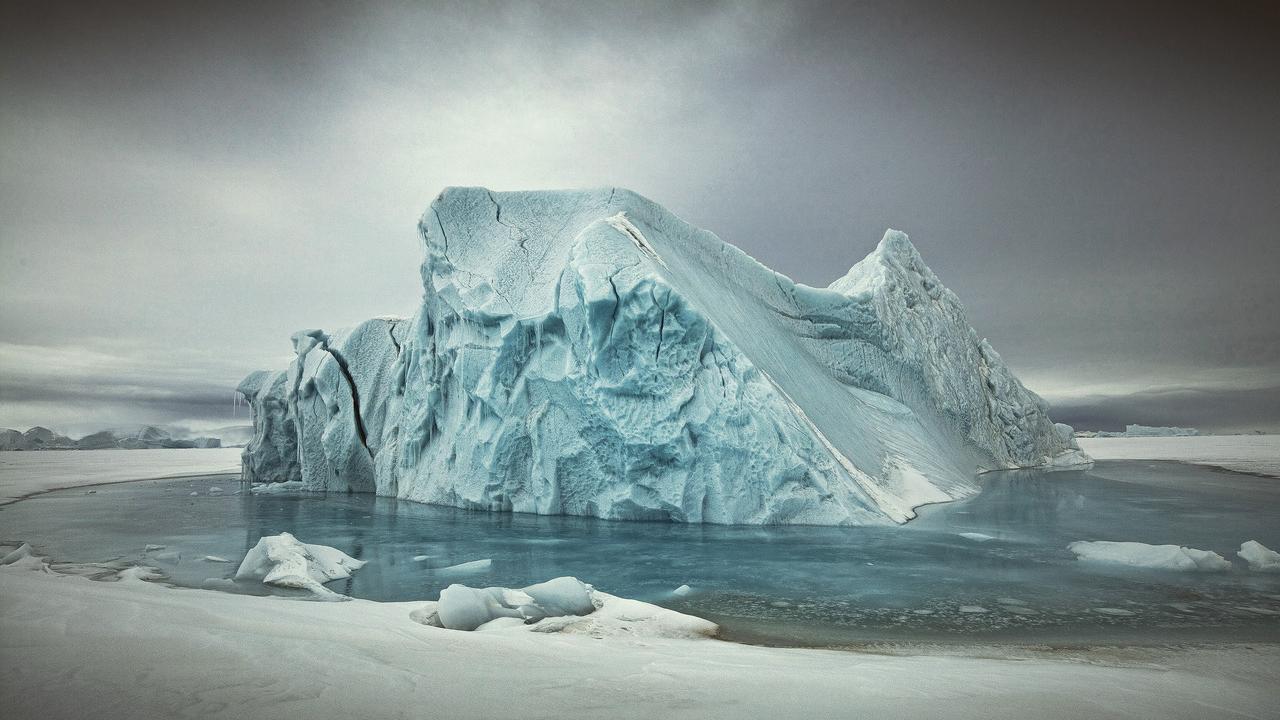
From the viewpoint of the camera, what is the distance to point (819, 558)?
673 centimetres

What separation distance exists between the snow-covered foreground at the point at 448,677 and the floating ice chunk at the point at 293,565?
7.26 feet

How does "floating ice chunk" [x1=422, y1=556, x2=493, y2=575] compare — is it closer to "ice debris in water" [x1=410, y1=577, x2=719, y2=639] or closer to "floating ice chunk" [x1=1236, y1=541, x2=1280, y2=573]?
"ice debris in water" [x1=410, y1=577, x2=719, y2=639]

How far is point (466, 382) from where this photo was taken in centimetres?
1239

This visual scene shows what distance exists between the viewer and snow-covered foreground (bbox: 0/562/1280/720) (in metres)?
1.79

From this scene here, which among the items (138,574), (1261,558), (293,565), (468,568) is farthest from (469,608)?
(1261,558)

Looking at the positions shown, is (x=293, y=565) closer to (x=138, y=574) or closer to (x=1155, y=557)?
(x=138, y=574)

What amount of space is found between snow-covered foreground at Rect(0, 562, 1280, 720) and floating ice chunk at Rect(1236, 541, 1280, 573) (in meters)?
3.88

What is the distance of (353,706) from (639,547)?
6042 mm

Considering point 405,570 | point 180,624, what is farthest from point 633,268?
point 180,624

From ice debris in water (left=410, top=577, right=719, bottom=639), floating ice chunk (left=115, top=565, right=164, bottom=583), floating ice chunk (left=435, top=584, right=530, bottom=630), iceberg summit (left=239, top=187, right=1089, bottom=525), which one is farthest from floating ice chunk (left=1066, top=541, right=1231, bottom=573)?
floating ice chunk (left=115, top=565, right=164, bottom=583)

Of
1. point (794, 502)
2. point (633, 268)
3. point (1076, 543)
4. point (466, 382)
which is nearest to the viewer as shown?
point (1076, 543)

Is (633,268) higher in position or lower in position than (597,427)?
higher

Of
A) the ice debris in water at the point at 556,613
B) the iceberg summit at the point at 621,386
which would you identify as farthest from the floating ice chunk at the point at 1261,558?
the ice debris in water at the point at 556,613

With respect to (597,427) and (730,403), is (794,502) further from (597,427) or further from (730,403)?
(597,427)
